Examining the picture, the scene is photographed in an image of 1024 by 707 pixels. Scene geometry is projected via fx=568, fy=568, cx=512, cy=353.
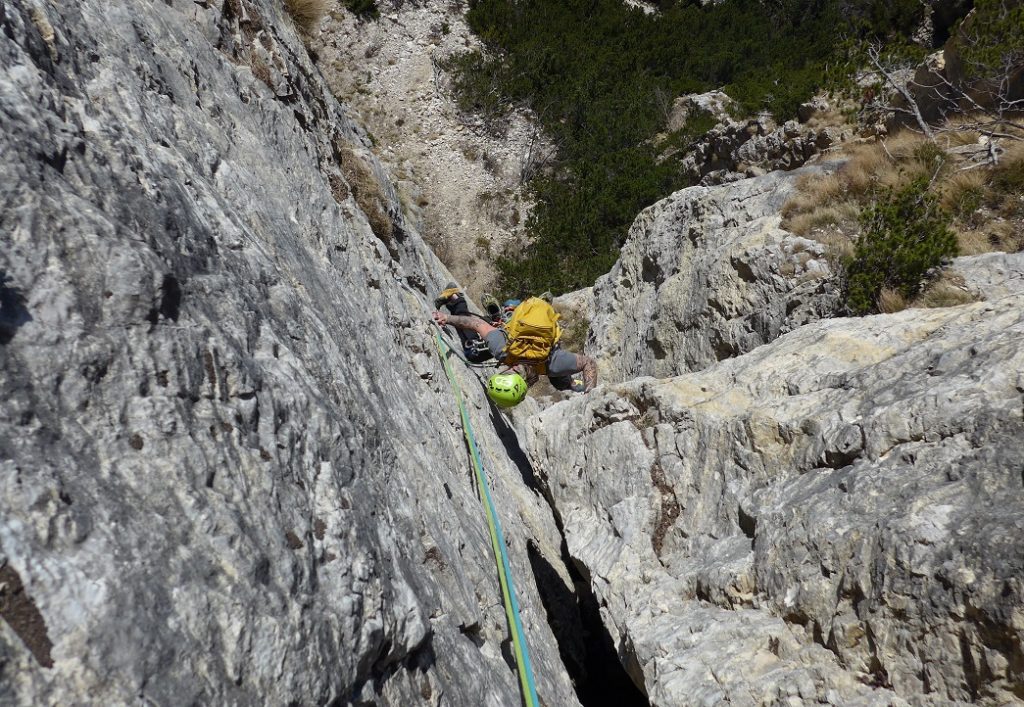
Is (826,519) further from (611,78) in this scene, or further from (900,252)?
(611,78)

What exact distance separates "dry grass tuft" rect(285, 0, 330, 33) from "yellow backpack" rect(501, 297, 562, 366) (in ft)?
64.0

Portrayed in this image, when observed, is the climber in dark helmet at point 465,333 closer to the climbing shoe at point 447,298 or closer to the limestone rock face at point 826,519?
the climbing shoe at point 447,298

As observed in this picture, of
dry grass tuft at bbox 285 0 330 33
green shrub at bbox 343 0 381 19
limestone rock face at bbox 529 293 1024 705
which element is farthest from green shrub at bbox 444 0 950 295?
limestone rock face at bbox 529 293 1024 705

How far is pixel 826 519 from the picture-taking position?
381 centimetres

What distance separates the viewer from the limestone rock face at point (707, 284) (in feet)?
26.7

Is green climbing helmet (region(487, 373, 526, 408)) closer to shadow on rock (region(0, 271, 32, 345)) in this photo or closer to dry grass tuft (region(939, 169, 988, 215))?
shadow on rock (region(0, 271, 32, 345))

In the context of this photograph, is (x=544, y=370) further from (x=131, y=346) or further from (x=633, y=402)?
(x=131, y=346)

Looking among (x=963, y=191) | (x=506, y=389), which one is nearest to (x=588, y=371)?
(x=506, y=389)

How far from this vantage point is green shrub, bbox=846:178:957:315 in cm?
703

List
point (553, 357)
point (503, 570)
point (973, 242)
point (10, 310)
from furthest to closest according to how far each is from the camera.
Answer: point (553, 357)
point (973, 242)
point (503, 570)
point (10, 310)

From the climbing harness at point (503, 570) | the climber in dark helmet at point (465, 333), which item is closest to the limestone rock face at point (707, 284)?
the climber in dark helmet at point (465, 333)

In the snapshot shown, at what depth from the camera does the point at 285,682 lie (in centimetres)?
213

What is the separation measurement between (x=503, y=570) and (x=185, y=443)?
277 centimetres

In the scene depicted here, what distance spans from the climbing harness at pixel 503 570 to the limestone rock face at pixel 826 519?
97 centimetres
